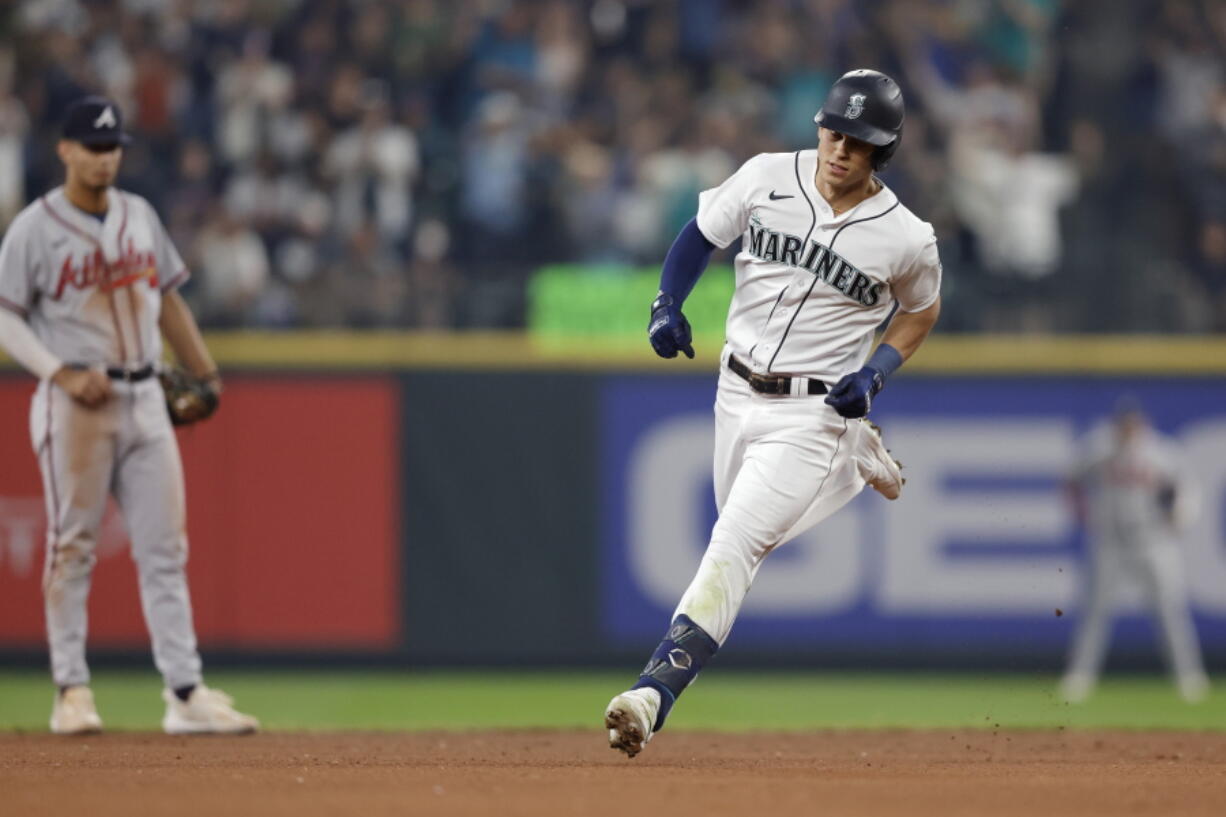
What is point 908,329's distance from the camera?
705cm

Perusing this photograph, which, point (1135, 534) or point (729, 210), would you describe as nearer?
point (729, 210)

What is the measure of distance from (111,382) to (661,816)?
3711 millimetres

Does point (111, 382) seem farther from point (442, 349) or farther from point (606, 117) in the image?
point (606, 117)

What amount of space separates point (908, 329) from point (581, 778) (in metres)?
2.10

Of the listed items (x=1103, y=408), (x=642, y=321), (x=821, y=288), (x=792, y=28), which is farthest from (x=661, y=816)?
(x=792, y=28)

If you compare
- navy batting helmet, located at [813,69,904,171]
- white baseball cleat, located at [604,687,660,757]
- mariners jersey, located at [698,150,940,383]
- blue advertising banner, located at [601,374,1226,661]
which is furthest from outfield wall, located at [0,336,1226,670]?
white baseball cleat, located at [604,687,660,757]

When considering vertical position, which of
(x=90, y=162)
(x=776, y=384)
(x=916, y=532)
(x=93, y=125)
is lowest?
(x=916, y=532)

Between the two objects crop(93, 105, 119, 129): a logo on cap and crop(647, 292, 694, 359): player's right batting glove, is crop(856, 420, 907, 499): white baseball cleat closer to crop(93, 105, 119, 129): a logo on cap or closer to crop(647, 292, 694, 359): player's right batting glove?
crop(647, 292, 694, 359): player's right batting glove

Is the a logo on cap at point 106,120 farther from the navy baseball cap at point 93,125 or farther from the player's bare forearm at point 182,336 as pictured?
the player's bare forearm at point 182,336

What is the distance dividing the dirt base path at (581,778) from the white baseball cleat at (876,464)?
3.45ft

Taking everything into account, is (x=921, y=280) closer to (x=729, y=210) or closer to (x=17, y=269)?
(x=729, y=210)

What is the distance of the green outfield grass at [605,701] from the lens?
11.1 metres

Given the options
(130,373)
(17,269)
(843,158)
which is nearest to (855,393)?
(843,158)

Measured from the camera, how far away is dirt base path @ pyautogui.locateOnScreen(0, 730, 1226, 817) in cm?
567
